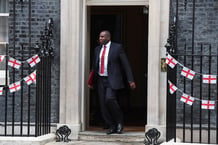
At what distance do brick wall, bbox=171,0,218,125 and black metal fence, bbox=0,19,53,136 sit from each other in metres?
2.11

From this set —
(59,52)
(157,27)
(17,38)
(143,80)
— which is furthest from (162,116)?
(143,80)

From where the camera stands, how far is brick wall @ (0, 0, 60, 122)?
30.1 feet

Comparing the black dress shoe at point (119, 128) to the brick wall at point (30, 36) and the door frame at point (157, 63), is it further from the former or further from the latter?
the brick wall at point (30, 36)

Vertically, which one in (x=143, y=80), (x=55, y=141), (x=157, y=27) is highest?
(x=157, y=27)

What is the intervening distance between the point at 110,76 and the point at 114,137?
1.00 m

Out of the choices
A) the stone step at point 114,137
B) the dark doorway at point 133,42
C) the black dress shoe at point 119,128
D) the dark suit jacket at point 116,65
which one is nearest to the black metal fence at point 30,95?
the stone step at point 114,137

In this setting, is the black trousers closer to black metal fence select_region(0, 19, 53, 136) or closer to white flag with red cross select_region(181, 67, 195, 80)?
black metal fence select_region(0, 19, 53, 136)

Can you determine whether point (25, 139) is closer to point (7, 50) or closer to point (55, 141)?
point (55, 141)

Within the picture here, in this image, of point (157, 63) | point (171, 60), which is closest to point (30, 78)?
point (157, 63)

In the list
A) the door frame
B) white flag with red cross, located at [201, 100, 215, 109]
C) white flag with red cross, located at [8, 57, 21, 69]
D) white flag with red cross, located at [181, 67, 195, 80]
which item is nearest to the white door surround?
the door frame

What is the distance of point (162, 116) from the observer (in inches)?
348

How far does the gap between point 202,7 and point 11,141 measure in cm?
366

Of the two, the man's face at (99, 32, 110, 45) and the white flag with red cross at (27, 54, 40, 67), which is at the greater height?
the man's face at (99, 32, 110, 45)

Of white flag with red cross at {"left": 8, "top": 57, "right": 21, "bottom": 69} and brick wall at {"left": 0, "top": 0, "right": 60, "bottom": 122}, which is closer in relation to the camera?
white flag with red cross at {"left": 8, "top": 57, "right": 21, "bottom": 69}
